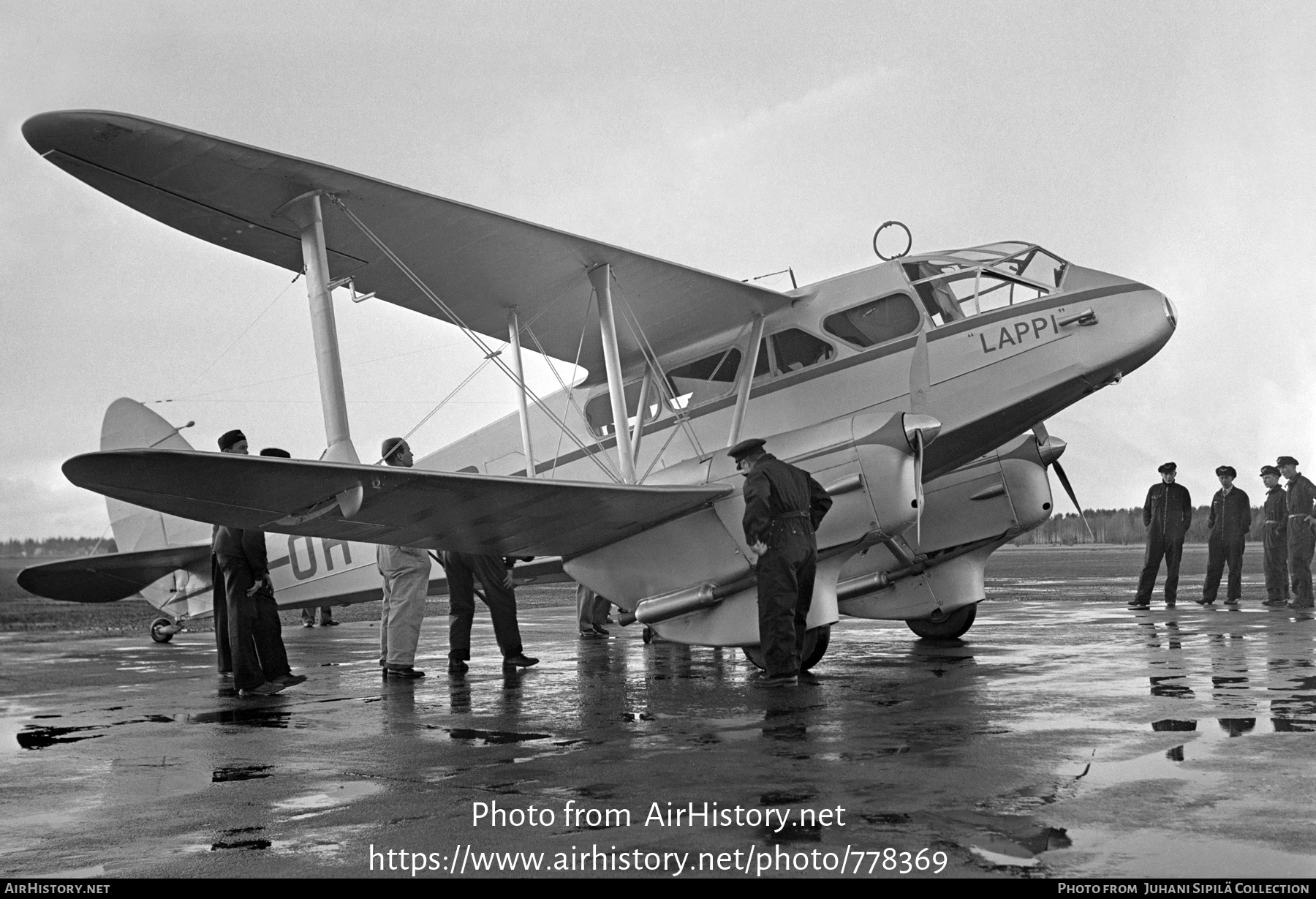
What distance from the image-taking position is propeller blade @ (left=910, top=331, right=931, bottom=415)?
952 cm

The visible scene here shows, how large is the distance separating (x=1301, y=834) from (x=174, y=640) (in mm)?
16052

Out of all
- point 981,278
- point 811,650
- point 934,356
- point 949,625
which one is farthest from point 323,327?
point 949,625

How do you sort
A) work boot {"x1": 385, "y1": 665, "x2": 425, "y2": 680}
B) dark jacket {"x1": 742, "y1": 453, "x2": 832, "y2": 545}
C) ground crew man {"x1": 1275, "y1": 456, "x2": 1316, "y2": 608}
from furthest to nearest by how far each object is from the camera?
ground crew man {"x1": 1275, "y1": 456, "x2": 1316, "y2": 608}, work boot {"x1": 385, "y1": 665, "x2": 425, "y2": 680}, dark jacket {"x1": 742, "y1": 453, "x2": 832, "y2": 545}

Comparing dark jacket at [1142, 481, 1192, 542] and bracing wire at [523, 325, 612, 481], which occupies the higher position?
bracing wire at [523, 325, 612, 481]

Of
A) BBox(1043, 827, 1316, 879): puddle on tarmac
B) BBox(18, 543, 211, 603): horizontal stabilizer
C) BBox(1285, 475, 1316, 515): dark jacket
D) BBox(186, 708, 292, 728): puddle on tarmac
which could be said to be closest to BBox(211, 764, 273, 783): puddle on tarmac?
BBox(186, 708, 292, 728): puddle on tarmac

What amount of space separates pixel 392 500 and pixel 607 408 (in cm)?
486

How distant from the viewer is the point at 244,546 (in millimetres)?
9266

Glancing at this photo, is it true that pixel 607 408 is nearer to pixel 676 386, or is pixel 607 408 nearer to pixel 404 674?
pixel 676 386

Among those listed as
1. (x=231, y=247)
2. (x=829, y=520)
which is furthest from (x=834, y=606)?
(x=231, y=247)

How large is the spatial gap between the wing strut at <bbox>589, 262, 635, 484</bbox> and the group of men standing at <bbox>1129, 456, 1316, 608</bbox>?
1018 centimetres

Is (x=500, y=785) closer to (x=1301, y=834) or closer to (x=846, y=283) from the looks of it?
(x=1301, y=834)

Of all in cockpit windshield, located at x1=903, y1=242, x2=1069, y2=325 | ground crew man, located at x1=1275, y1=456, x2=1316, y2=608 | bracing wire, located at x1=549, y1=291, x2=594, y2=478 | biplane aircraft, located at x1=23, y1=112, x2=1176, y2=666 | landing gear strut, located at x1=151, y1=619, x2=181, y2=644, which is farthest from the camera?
ground crew man, located at x1=1275, y1=456, x2=1316, y2=608

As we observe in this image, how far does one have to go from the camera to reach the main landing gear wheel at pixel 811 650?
962 cm

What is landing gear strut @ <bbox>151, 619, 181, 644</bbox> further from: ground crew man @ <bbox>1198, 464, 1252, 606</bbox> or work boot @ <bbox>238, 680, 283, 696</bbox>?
ground crew man @ <bbox>1198, 464, 1252, 606</bbox>
